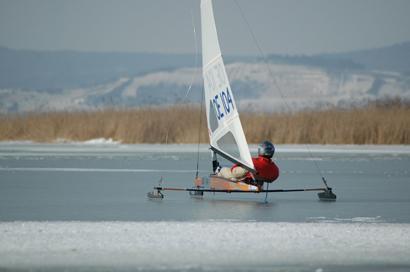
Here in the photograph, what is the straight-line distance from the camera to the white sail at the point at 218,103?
51.9 ft

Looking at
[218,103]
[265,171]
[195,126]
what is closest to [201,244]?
[265,171]

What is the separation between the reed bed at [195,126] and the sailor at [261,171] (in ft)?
46.8

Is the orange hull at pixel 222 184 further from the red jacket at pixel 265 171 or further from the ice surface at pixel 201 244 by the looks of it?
the ice surface at pixel 201 244

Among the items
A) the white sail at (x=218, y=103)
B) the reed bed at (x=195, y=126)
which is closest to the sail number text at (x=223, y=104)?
the white sail at (x=218, y=103)

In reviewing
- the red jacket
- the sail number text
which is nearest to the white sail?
the sail number text

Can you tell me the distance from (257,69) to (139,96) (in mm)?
12609

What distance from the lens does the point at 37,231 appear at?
10547mm

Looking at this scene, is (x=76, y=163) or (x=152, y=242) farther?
(x=76, y=163)

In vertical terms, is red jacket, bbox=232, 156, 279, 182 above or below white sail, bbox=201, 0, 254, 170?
below

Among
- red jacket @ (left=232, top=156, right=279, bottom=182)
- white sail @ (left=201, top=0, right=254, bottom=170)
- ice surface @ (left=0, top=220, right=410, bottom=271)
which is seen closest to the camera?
ice surface @ (left=0, top=220, right=410, bottom=271)

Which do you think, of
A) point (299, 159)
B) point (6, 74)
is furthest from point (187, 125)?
point (6, 74)

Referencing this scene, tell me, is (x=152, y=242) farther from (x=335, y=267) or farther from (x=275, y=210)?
(x=275, y=210)

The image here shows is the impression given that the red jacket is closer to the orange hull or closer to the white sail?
the orange hull

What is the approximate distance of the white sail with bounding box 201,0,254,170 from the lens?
15828mm
